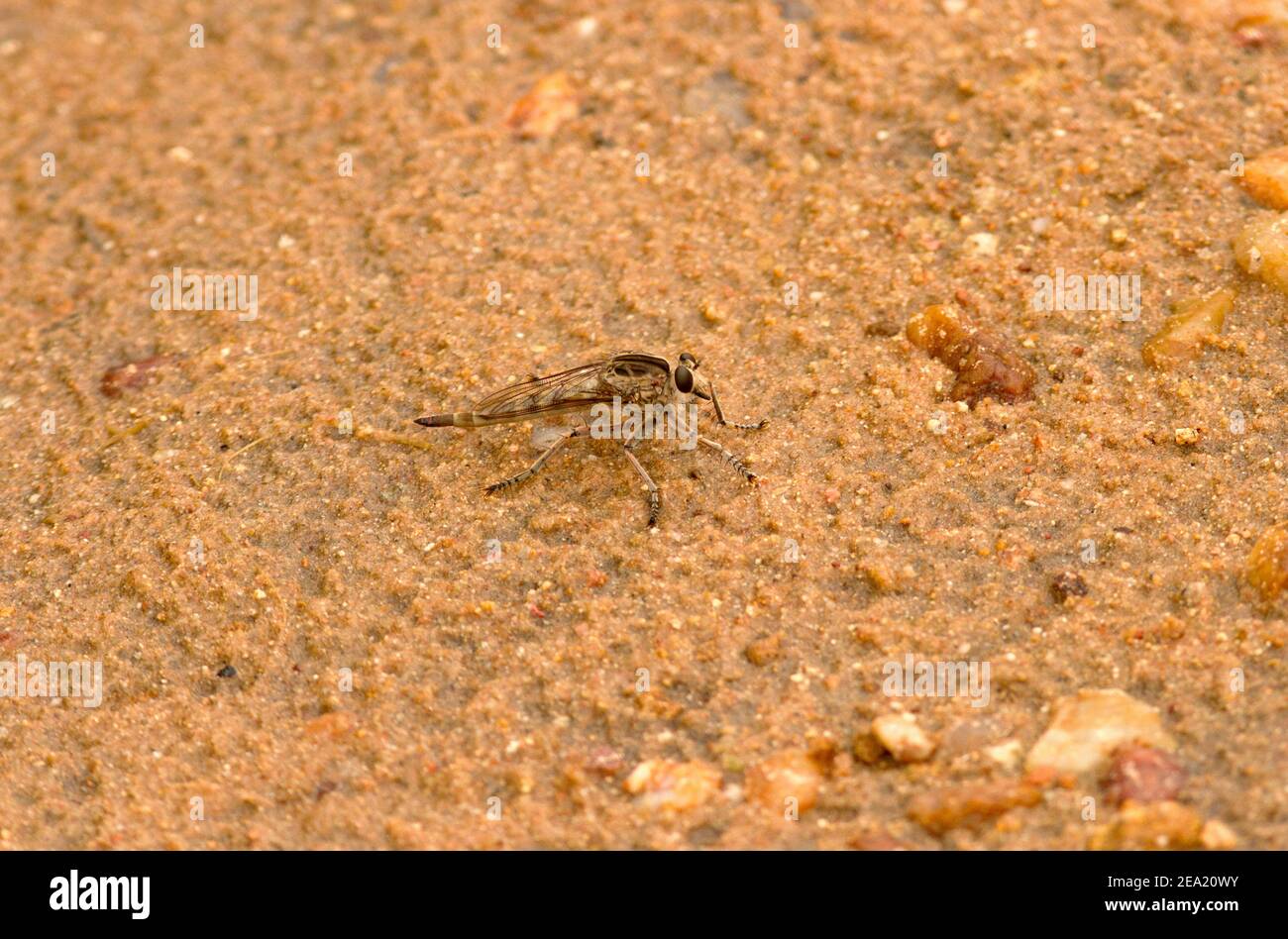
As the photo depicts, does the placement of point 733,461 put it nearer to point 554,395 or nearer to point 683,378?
point 683,378

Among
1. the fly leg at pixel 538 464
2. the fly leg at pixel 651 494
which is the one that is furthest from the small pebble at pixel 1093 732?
the fly leg at pixel 538 464

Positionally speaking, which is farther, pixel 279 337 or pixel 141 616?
pixel 279 337

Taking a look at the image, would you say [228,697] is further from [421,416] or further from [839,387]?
[839,387]

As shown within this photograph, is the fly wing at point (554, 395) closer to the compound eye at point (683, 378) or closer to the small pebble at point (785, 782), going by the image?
the compound eye at point (683, 378)

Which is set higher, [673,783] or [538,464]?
[538,464]

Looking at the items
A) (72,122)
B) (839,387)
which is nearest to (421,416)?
(839,387)

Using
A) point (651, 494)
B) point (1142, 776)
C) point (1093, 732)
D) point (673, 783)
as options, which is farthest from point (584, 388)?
point (1142, 776)
